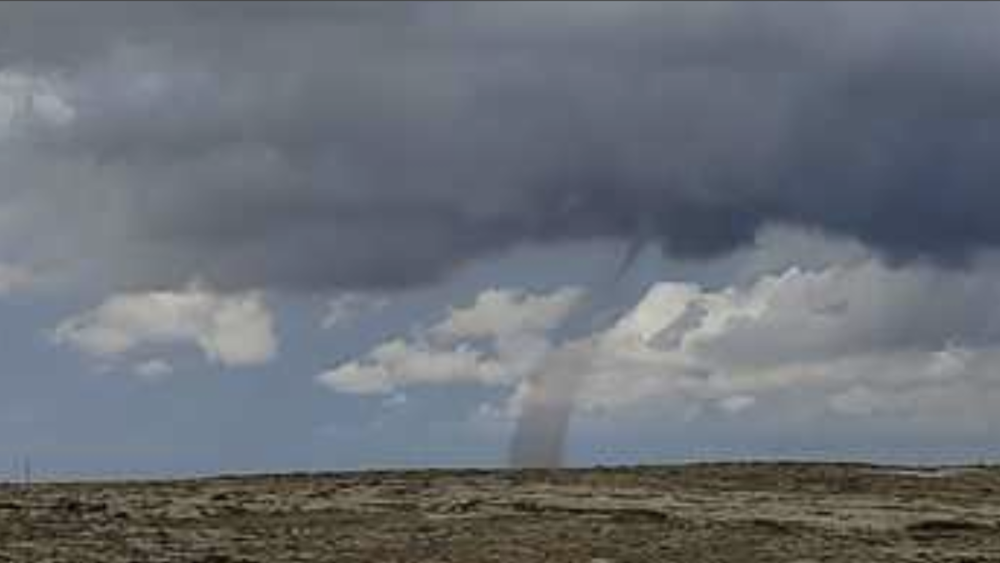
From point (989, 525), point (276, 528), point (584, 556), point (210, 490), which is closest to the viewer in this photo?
point (584, 556)

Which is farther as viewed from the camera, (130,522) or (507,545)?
(130,522)

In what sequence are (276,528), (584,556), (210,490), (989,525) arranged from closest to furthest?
(584,556)
(276,528)
(989,525)
(210,490)

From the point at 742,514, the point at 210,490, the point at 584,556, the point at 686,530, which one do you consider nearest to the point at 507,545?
the point at 584,556

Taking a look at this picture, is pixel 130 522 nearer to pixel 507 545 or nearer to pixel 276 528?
pixel 276 528

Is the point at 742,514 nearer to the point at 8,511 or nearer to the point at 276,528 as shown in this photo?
the point at 276,528

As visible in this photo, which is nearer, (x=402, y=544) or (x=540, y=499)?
(x=402, y=544)

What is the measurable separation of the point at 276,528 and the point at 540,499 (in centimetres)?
605

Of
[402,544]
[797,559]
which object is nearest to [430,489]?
[402,544]

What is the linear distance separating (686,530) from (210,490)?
9.81m

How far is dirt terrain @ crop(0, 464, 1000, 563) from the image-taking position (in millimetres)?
31984

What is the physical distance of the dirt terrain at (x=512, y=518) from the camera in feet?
105

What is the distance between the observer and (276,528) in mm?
34406

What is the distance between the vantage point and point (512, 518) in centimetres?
3594

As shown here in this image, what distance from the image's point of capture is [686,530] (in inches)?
1388
